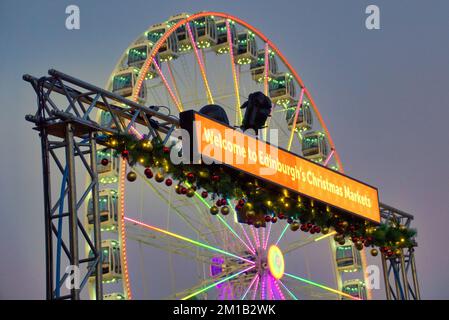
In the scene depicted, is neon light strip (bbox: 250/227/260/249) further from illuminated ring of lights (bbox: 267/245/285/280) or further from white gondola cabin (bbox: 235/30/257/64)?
white gondola cabin (bbox: 235/30/257/64)

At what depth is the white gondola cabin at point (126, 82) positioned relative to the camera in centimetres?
1952

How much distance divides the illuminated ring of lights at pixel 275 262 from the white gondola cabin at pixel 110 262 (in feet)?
14.0

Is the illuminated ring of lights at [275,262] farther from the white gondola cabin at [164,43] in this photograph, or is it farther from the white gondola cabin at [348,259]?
the white gondola cabin at [164,43]

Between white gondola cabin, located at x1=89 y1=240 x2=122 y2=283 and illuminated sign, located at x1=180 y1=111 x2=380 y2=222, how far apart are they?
444 centimetres

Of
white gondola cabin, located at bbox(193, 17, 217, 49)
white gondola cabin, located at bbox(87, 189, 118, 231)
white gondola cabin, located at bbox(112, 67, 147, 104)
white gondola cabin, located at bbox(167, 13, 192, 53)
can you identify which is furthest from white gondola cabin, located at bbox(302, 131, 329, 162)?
white gondola cabin, located at bbox(87, 189, 118, 231)

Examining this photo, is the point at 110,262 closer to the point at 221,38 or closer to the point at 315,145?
the point at 221,38

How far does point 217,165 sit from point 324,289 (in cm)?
1079

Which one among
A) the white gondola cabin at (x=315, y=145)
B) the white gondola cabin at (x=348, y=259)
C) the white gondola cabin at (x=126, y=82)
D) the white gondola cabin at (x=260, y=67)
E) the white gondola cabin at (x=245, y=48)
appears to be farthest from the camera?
the white gondola cabin at (x=315, y=145)

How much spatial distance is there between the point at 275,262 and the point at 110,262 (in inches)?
186

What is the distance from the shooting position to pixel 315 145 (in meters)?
26.1

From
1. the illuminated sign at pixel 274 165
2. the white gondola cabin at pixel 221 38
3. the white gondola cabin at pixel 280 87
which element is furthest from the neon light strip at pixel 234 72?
the illuminated sign at pixel 274 165

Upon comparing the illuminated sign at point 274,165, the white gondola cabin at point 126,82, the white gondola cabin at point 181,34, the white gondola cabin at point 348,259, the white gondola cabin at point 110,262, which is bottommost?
the white gondola cabin at point 110,262

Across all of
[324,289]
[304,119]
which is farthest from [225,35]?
[324,289]

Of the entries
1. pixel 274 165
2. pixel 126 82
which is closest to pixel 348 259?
pixel 126 82
